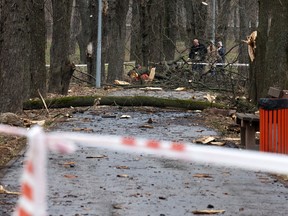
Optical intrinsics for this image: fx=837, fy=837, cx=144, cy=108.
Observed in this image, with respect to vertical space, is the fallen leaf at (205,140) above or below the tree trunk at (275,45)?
below

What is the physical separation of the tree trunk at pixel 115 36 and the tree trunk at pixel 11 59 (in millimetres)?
16725

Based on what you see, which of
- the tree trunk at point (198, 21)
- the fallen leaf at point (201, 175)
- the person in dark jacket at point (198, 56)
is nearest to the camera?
the fallen leaf at point (201, 175)

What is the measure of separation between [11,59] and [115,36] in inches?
691

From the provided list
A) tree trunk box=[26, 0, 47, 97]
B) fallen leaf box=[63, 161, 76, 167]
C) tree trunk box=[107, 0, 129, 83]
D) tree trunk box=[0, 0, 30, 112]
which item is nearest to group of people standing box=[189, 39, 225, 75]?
tree trunk box=[26, 0, 47, 97]

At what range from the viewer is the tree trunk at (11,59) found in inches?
702

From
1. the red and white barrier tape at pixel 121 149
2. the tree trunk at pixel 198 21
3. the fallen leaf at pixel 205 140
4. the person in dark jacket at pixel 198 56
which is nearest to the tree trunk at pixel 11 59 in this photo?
the fallen leaf at pixel 205 140

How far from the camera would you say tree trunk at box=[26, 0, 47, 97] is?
22.5 metres

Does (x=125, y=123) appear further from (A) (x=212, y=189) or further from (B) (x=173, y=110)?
(A) (x=212, y=189)

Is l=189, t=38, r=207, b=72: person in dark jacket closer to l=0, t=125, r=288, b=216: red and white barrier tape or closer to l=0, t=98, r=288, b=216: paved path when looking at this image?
l=0, t=98, r=288, b=216: paved path

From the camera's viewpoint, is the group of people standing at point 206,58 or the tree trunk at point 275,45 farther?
the group of people standing at point 206,58

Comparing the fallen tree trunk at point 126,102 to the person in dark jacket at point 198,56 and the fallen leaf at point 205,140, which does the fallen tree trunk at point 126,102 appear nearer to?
the fallen leaf at point 205,140

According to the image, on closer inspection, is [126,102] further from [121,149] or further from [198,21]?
[198,21]

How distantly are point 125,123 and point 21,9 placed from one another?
3347 millimetres

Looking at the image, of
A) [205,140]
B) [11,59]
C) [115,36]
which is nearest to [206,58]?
[115,36]
